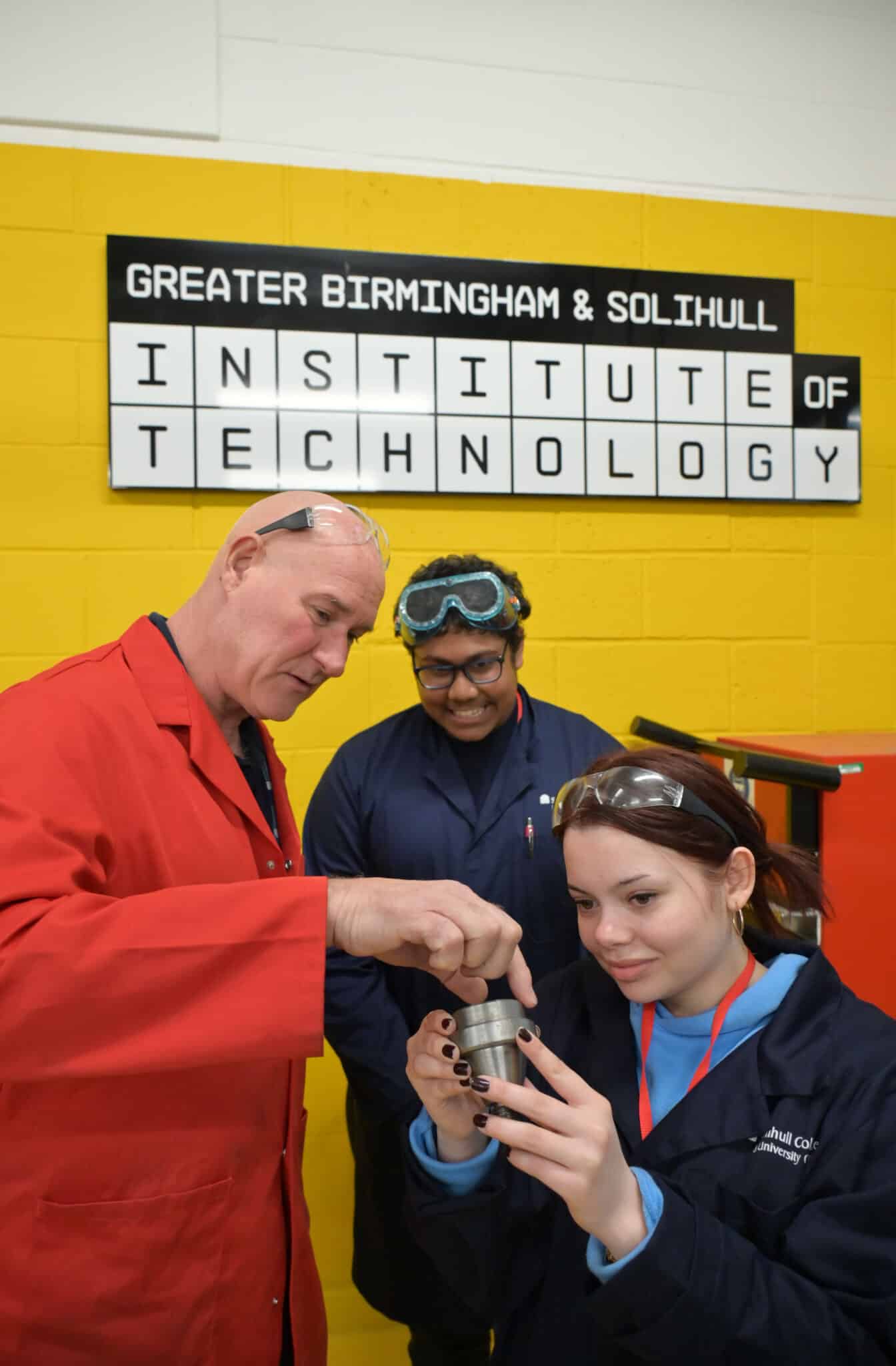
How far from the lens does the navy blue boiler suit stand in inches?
76.3

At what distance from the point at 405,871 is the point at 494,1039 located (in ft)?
3.11

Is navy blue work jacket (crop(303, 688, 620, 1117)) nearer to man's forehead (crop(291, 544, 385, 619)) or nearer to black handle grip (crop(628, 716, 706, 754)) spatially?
black handle grip (crop(628, 716, 706, 754))

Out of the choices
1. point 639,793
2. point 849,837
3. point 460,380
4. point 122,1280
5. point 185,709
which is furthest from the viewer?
point 460,380

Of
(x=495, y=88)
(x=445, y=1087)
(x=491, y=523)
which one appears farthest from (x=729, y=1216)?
(x=495, y=88)

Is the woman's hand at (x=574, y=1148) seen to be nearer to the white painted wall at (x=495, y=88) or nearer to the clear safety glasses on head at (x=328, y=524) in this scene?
the clear safety glasses on head at (x=328, y=524)

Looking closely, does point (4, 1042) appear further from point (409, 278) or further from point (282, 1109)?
point (409, 278)

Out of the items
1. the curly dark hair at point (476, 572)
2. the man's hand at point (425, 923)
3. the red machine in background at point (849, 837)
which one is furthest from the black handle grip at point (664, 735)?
the man's hand at point (425, 923)

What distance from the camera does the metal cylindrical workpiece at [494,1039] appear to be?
1.09 m

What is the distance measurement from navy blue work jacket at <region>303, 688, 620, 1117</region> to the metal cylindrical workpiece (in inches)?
31.6

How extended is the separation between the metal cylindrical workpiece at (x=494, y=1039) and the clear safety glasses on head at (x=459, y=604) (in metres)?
1.00

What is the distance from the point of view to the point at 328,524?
137cm

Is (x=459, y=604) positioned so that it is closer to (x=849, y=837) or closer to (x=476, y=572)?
(x=476, y=572)

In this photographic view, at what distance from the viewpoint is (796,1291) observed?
110 centimetres

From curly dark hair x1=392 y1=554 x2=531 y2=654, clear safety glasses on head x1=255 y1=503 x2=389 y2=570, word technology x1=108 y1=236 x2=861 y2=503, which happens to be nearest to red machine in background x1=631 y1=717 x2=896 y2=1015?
curly dark hair x1=392 y1=554 x2=531 y2=654
